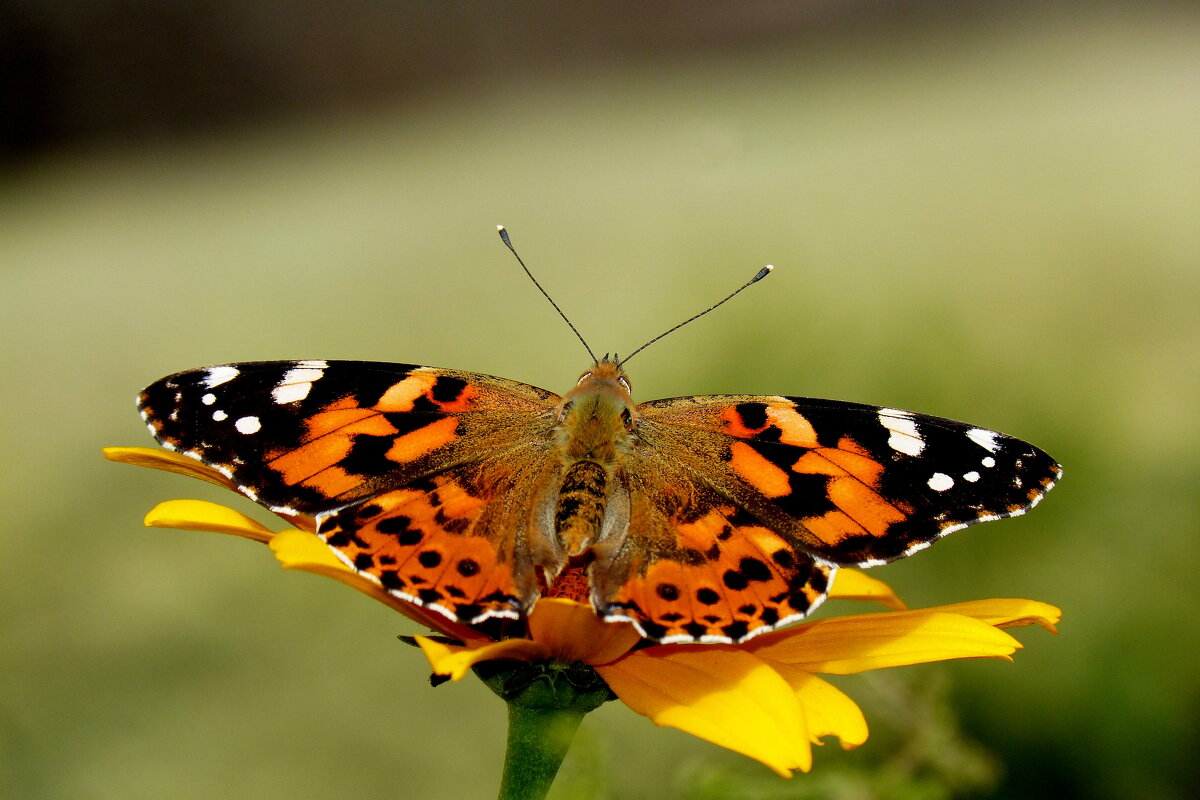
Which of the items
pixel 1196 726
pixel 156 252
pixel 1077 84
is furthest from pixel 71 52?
pixel 1196 726

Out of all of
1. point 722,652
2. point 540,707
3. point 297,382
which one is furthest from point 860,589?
point 297,382

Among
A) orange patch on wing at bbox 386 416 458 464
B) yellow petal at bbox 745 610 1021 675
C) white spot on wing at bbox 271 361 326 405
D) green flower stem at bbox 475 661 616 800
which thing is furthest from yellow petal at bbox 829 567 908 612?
white spot on wing at bbox 271 361 326 405

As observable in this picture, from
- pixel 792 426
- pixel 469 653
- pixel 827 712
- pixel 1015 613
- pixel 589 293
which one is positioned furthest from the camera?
pixel 589 293

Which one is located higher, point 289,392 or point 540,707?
point 289,392

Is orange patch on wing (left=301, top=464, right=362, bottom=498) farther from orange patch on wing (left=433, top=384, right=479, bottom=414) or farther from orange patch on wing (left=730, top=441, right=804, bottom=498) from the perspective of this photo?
orange patch on wing (left=730, top=441, right=804, bottom=498)

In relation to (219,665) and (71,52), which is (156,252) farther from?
(219,665)

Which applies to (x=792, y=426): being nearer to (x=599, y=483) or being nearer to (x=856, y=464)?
(x=856, y=464)
